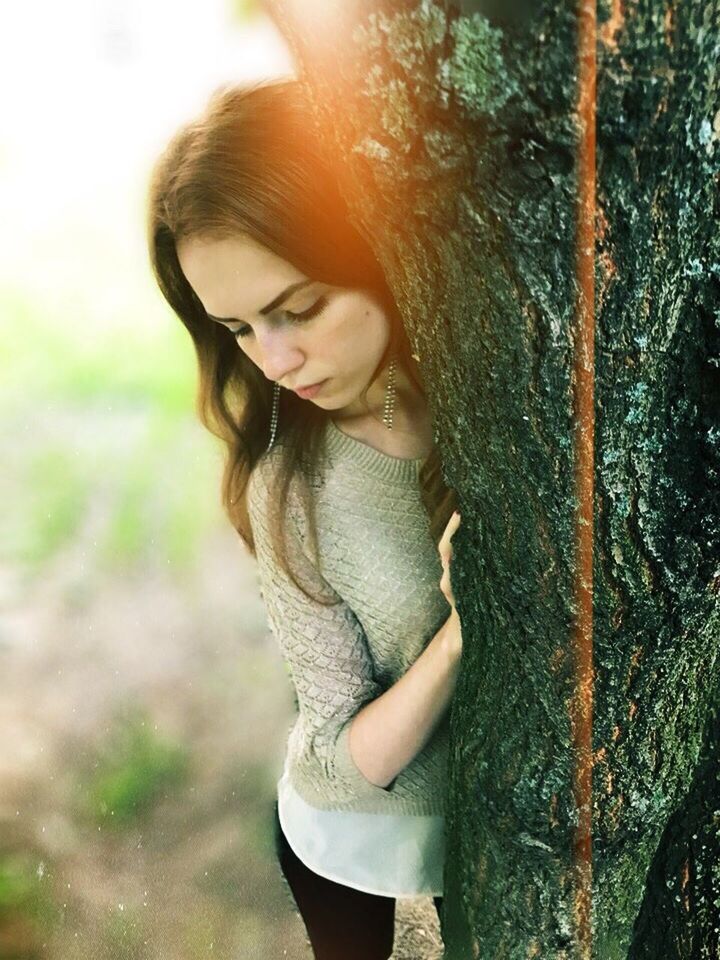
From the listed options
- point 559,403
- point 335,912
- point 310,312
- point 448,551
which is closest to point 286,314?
point 310,312

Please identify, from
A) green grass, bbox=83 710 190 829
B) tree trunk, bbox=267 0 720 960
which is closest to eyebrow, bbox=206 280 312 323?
tree trunk, bbox=267 0 720 960

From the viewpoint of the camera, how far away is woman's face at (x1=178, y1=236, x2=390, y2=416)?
2.93ft

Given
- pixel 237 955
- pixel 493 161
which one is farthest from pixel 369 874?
pixel 493 161

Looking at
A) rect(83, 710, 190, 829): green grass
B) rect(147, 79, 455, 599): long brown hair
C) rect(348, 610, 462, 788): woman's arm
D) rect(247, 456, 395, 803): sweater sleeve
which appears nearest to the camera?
rect(147, 79, 455, 599): long brown hair

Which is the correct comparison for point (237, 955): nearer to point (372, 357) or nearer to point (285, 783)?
point (285, 783)

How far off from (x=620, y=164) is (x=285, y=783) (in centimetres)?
104

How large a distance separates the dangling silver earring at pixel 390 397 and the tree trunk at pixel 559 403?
0.99ft

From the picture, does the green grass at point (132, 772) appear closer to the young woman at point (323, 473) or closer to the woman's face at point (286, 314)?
the young woman at point (323, 473)

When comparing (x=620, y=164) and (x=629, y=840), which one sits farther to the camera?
(x=629, y=840)

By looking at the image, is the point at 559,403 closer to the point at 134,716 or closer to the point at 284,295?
the point at 284,295

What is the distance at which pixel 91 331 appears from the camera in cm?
110

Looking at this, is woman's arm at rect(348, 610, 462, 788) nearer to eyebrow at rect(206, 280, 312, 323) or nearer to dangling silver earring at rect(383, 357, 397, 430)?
dangling silver earring at rect(383, 357, 397, 430)

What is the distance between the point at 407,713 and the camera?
3.41 ft

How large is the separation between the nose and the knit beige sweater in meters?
0.16
